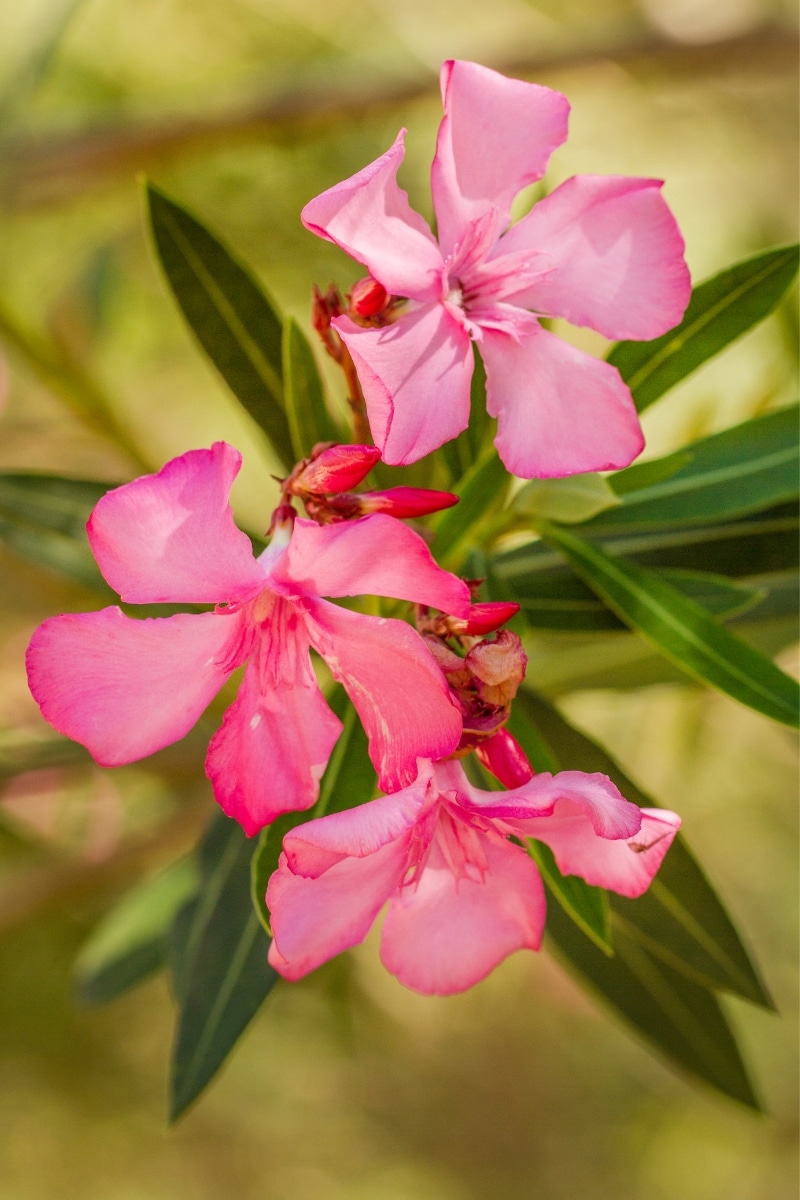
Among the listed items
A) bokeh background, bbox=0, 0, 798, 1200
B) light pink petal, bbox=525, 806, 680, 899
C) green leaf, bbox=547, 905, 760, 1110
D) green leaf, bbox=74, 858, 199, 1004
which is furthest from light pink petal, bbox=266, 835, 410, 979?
bokeh background, bbox=0, 0, 798, 1200

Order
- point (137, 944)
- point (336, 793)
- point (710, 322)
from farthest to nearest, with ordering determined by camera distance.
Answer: point (137, 944)
point (710, 322)
point (336, 793)

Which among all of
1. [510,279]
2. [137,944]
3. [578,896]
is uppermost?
[510,279]

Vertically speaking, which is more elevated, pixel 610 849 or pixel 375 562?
pixel 375 562

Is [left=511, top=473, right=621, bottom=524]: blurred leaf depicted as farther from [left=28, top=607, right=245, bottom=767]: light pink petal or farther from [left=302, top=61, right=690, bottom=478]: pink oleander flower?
[left=28, top=607, right=245, bottom=767]: light pink petal

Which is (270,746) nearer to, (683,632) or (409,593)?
(409,593)

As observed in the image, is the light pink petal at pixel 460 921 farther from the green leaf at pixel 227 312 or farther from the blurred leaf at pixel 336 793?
the green leaf at pixel 227 312

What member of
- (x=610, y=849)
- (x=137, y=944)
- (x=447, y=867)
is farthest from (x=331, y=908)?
(x=137, y=944)
